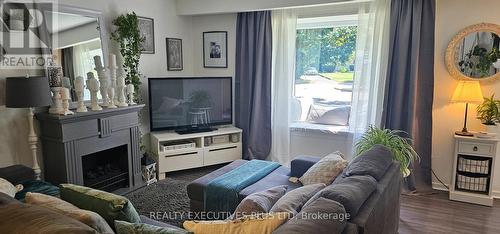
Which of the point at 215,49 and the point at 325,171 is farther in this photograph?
the point at 215,49

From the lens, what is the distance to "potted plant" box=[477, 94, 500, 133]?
132 inches

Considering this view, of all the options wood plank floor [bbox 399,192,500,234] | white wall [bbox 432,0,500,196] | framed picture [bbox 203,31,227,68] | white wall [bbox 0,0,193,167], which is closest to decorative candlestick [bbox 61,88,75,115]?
white wall [bbox 0,0,193,167]

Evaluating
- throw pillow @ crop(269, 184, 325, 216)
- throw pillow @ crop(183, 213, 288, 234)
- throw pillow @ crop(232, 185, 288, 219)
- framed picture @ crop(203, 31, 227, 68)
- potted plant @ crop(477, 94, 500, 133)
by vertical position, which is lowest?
throw pillow @ crop(232, 185, 288, 219)

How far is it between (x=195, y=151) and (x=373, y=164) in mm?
2694

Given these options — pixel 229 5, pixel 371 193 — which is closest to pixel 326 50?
pixel 229 5

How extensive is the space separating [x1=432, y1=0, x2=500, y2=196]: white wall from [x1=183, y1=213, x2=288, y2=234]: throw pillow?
3.01 m

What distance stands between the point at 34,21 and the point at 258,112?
2774 mm

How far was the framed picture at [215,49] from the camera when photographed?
4.93m

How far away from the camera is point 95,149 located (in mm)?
3418

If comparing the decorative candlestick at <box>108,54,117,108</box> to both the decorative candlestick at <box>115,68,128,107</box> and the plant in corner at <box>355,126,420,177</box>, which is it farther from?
the plant in corner at <box>355,126,420,177</box>

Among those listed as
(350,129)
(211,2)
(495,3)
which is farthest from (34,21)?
(495,3)

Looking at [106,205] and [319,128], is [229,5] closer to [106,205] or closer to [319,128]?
[319,128]

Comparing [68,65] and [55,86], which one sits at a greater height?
[68,65]

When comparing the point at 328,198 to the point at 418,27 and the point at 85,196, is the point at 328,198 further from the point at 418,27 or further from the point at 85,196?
the point at 418,27
